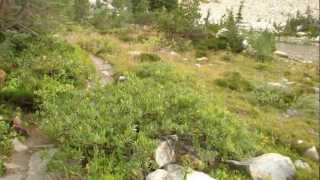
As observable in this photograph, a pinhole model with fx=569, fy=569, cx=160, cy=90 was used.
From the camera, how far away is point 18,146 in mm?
10805

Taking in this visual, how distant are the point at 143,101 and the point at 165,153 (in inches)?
65.2

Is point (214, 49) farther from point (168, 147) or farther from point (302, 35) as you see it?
point (302, 35)

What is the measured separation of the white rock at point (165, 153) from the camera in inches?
382

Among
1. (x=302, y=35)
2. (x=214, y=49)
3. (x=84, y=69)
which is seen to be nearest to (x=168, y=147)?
(x=84, y=69)

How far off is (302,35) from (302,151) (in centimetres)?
3251

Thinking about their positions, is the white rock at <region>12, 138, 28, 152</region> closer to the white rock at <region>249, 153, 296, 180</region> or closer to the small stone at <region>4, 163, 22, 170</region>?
the small stone at <region>4, 163, 22, 170</region>

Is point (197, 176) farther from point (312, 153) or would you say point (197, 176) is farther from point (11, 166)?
point (312, 153)

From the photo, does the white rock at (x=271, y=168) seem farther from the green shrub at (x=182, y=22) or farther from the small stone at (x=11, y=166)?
the green shrub at (x=182, y=22)

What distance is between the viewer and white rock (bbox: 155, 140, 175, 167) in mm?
9703

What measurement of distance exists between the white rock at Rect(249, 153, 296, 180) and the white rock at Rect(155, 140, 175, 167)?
4.93 ft

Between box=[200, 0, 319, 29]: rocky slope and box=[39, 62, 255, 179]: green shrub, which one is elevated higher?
box=[39, 62, 255, 179]: green shrub

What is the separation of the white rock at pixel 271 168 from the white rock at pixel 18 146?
427 centimetres

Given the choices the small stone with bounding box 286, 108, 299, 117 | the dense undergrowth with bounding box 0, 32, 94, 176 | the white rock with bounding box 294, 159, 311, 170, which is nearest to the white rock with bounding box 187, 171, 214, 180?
the white rock with bounding box 294, 159, 311, 170

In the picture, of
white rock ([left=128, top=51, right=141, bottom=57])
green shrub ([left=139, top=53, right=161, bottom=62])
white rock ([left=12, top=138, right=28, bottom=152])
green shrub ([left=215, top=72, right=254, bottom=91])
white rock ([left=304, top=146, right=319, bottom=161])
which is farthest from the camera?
white rock ([left=128, top=51, right=141, bottom=57])
